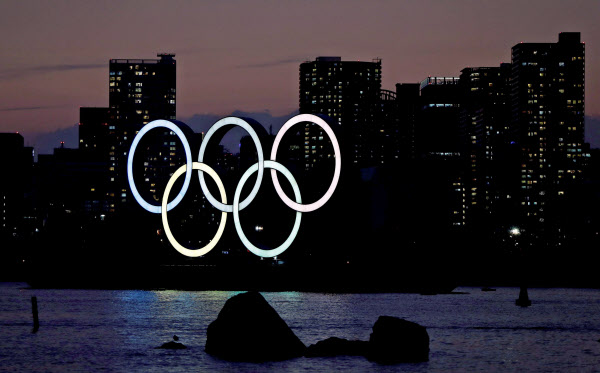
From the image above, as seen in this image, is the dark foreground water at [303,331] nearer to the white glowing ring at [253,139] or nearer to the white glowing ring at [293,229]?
the white glowing ring at [293,229]

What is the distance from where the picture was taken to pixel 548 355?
204 feet

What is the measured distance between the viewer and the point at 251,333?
5403 cm

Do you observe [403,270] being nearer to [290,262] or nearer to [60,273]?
[290,262]

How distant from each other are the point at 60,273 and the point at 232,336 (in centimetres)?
9875

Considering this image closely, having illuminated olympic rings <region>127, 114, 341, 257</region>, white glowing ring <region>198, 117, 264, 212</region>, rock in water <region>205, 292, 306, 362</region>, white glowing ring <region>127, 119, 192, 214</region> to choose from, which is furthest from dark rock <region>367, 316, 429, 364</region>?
white glowing ring <region>127, 119, 192, 214</region>

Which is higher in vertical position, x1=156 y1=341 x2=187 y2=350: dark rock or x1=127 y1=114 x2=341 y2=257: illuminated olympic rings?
x1=127 y1=114 x2=341 y2=257: illuminated olympic rings

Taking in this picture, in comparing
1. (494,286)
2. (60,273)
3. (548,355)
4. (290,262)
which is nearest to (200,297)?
(290,262)

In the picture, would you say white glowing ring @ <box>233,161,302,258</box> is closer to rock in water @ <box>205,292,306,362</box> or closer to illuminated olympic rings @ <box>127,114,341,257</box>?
illuminated olympic rings @ <box>127,114,341,257</box>

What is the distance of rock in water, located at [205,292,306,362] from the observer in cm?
5278

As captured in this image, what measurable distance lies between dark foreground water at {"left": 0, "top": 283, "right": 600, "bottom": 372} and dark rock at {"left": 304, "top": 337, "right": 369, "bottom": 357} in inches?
49.8

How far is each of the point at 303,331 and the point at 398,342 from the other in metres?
22.0

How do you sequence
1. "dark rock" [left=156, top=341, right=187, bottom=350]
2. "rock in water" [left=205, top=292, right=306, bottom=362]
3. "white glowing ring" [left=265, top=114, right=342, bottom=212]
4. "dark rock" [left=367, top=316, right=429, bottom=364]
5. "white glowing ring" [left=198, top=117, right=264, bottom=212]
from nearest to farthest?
"rock in water" [left=205, top=292, right=306, bottom=362] < "dark rock" [left=367, top=316, right=429, bottom=364] < "dark rock" [left=156, top=341, right=187, bottom=350] < "white glowing ring" [left=265, top=114, right=342, bottom=212] < "white glowing ring" [left=198, top=117, right=264, bottom=212]

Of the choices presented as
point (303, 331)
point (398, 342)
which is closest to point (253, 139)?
point (303, 331)

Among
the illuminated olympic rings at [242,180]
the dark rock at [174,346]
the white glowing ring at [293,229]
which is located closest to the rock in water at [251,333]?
the dark rock at [174,346]
